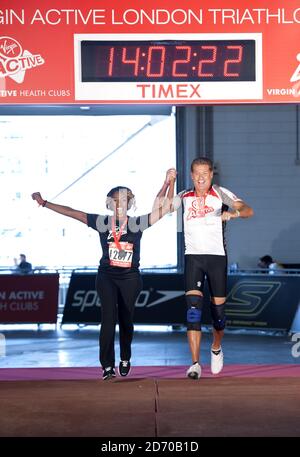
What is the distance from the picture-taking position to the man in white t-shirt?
7.95 meters

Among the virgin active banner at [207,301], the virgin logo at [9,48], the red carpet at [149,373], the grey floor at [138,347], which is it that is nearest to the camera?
the red carpet at [149,373]

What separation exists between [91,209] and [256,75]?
13.1 metres

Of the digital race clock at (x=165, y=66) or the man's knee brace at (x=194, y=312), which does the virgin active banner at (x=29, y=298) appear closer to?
the digital race clock at (x=165, y=66)

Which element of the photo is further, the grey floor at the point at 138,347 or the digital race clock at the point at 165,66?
the grey floor at the point at 138,347

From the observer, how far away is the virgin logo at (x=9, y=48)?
28.8ft

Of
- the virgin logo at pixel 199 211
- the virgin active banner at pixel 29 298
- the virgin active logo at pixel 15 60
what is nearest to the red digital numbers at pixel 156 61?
the virgin active logo at pixel 15 60

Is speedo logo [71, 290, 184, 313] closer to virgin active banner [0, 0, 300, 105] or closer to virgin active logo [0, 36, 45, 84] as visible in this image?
virgin active banner [0, 0, 300, 105]

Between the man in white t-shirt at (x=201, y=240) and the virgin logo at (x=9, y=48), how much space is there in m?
2.18

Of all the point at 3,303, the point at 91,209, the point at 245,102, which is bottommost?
the point at 3,303

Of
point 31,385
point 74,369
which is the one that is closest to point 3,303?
point 74,369

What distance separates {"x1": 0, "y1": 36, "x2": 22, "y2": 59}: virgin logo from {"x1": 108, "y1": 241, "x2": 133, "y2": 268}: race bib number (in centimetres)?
220

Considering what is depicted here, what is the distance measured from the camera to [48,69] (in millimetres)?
8789

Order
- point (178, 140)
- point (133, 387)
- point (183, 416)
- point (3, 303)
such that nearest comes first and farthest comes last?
point (183, 416), point (133, 387), point (3, 303), point (178, 140)
